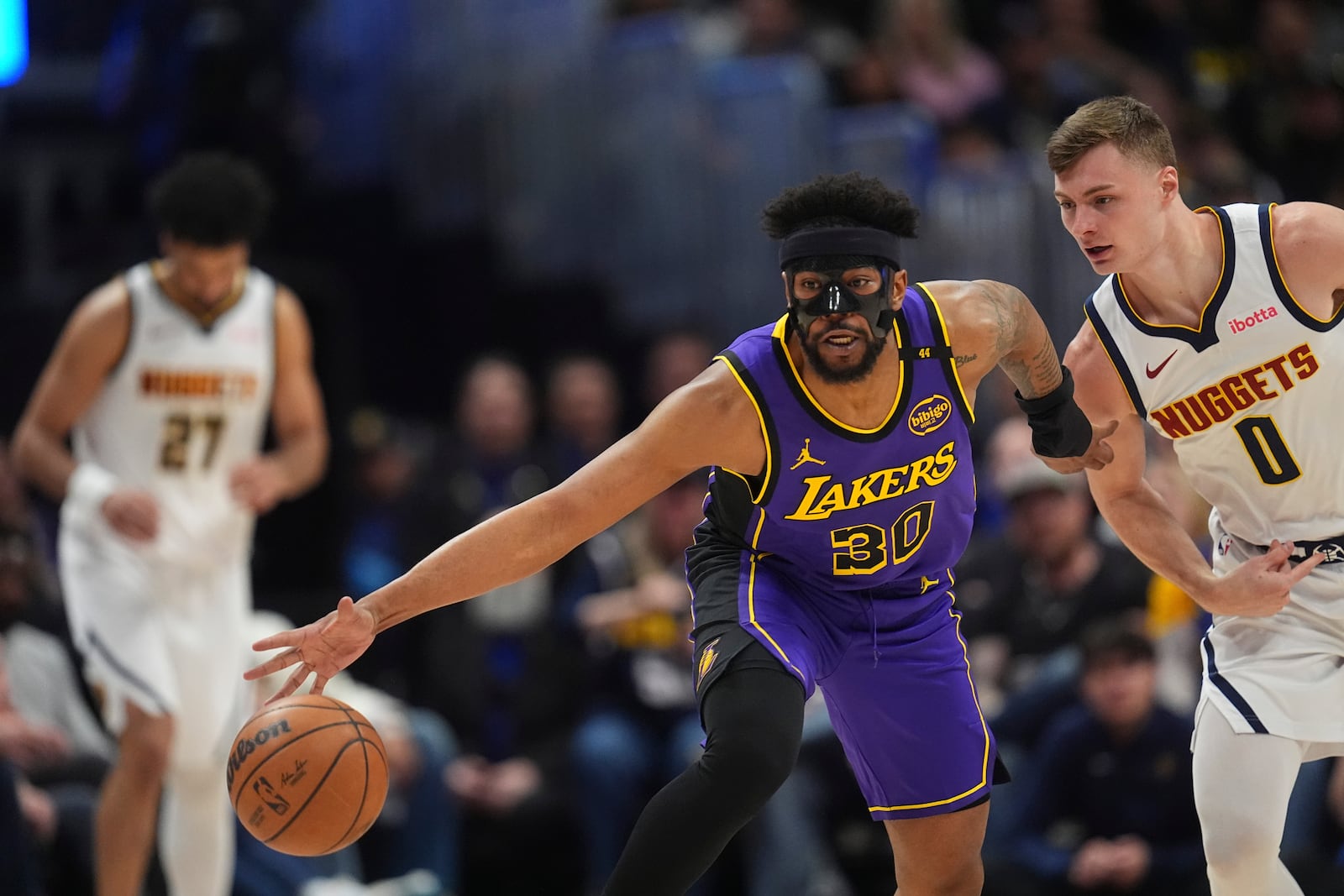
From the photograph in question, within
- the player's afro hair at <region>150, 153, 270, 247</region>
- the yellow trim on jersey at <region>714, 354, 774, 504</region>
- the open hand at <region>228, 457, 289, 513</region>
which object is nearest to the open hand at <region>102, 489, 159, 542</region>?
the open hand at <region>228, 457, 289, 513</region>

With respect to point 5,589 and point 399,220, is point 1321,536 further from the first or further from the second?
point 399,220

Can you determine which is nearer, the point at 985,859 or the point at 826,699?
the point at 826,699

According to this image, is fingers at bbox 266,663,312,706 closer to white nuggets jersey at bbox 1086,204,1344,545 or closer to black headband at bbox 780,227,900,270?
black headband at bbox 780,227,900,270

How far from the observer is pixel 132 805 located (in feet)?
19.8

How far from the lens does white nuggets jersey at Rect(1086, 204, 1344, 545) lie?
15.1 ft

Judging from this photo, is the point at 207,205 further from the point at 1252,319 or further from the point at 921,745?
the point at 1252,319

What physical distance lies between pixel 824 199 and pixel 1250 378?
1.24 metres

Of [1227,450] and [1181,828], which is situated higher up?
[1227,450]

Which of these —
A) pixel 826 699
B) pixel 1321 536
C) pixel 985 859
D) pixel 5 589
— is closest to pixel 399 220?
pixel 5 589

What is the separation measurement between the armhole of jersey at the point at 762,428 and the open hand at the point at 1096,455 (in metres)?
0.90

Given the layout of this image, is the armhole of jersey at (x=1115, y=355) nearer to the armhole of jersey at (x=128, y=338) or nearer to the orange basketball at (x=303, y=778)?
the orange basketball at (x=303, y=778)

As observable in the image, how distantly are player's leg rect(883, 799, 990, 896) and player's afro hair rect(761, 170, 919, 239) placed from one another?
1550mm

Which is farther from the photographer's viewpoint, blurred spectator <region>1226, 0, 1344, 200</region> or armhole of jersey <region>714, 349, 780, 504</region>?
blurred spectator <region>1226, 0, 1344, 200</region>

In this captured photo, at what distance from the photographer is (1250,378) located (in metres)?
4.64
